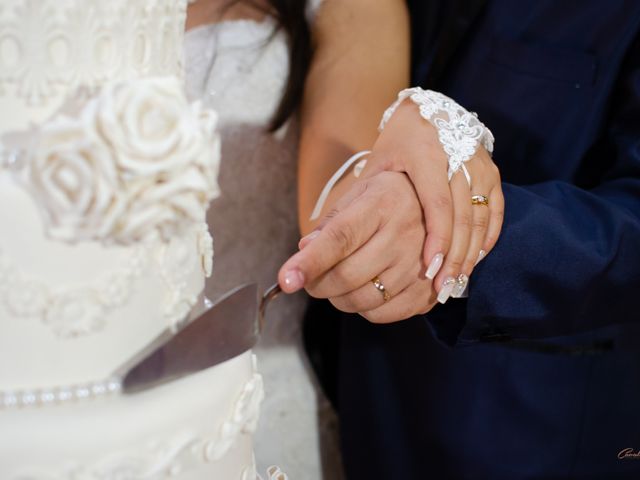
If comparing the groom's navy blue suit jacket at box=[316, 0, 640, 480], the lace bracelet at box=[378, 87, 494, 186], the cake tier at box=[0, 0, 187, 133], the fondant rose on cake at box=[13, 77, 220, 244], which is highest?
the cake tier at box=[0, 0, 187, 133]

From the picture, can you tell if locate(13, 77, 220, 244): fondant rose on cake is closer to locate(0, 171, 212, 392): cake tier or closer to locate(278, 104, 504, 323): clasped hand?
locate(0, 171, 212, 392): cake tier

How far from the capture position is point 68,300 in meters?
0.47

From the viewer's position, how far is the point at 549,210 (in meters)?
0.88

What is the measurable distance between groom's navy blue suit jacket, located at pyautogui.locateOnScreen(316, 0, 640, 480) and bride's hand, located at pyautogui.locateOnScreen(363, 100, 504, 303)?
0.12 meters

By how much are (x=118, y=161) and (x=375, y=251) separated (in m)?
Answer: 0.35

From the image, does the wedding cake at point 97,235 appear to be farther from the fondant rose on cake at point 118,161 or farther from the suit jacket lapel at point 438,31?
the suit jacket lapel at point 438,31

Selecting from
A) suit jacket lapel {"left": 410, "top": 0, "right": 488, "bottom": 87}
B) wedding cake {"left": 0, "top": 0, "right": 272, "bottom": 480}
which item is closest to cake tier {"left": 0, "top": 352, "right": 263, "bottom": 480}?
wedding cake {"left": 0, "top": 0, "right": 272, "bottom": 480}

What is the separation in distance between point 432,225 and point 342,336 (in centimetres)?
48

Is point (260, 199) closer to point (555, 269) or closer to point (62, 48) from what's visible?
point (555, 269)

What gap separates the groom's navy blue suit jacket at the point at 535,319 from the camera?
919mm

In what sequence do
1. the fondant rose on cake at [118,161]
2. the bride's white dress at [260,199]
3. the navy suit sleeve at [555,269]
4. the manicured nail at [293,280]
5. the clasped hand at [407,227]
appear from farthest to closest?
the bride's white dress at [260,199] < the navy suit sleeve at [555,269] < the clasped hand at [407,227] < the manicured nail at [293,280] < the fondant rose on cake at [118,161]

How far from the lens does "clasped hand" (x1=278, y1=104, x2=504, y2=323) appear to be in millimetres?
703

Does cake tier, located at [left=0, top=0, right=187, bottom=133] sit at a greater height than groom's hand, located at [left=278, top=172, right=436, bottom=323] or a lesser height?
greater

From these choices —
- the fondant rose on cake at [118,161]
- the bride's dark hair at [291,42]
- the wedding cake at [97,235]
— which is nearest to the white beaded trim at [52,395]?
the wedding cake at [97,235]
